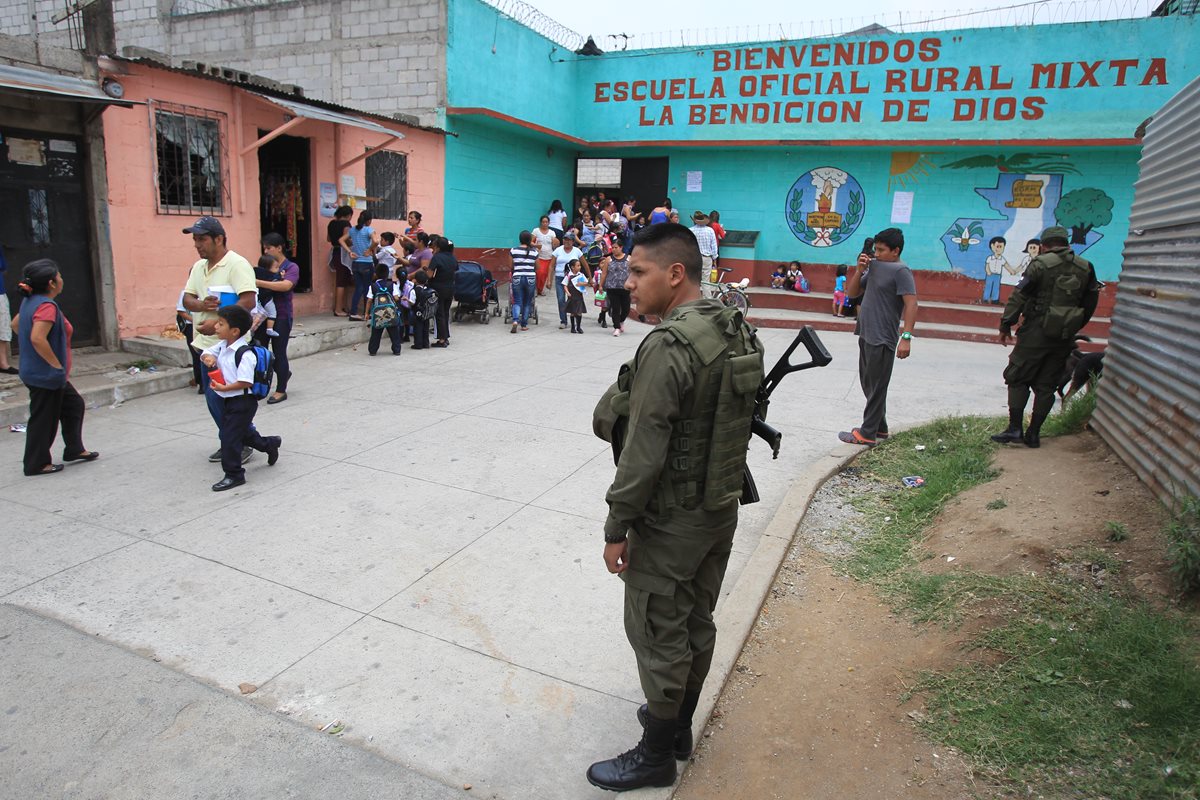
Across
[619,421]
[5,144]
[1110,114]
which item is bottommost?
[619,421]

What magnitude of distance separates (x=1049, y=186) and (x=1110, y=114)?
5.20ft

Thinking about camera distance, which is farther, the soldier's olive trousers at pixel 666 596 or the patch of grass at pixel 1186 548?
the patch of grass at pixel 1186 548

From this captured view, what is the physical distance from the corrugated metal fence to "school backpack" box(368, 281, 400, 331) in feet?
25.7

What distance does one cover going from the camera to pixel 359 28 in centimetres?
1488

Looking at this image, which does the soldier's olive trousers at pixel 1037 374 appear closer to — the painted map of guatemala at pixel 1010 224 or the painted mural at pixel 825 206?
the painted map of guatemala at pixel 1010 224

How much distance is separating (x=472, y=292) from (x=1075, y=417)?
915 cm

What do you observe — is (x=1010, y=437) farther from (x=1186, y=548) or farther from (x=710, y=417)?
(x=710, y=417)

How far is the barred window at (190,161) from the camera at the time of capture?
9.28 meters

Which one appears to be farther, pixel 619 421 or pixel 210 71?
pixel 210 71

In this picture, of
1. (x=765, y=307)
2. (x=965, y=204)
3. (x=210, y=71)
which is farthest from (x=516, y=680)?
(x=965, y=204)

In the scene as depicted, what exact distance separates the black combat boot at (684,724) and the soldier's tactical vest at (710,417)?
0.78 m

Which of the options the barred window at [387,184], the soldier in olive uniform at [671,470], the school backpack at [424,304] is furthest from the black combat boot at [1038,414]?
the barred window at [387,184]

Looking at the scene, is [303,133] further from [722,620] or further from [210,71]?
[722,620]

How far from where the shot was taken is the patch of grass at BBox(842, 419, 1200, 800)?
255 cm
